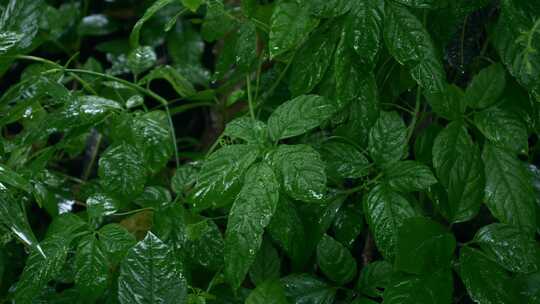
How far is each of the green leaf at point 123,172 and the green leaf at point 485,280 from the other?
52cm

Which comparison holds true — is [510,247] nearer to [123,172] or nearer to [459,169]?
[459,169]

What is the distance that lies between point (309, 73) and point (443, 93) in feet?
0.66

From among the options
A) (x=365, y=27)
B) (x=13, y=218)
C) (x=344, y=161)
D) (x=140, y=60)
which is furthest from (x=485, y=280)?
(x=140, y=60)

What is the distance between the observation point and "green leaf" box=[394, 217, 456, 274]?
97cm

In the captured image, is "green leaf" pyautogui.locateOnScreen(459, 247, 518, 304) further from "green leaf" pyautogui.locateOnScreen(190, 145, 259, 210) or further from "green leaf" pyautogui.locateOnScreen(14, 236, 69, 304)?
"green leaf" pyautogui.locateOnScreen(14, 236, 69, 304)

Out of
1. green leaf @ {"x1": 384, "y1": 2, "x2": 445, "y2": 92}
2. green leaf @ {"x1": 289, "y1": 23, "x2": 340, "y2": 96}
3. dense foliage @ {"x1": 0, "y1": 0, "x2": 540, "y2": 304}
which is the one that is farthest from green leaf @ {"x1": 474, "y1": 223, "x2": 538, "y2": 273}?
green leaf @ {"x1": 289, "y1": 23, "x2": 340, "y2": 96}

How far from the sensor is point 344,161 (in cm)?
107

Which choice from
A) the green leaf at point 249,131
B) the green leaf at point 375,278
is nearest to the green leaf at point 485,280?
the green leaf at point 375,278

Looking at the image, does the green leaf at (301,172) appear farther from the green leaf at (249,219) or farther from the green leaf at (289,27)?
the green leaf at (289,27)

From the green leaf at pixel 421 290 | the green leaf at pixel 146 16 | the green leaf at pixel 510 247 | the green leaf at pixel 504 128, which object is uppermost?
the green leaf at pixel 146 16

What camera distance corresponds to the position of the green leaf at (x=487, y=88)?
104cm

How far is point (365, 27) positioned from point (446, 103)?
16cm

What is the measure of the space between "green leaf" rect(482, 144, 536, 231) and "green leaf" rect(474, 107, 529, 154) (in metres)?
0.02

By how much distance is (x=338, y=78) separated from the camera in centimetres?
101
